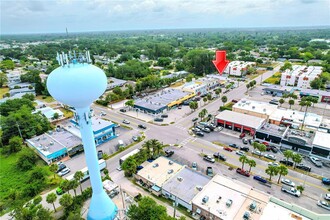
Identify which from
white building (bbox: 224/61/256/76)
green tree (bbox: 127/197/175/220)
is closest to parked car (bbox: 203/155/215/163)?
green tree (bbox: 127/197/175/220)

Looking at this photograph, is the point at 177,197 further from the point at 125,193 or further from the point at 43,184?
the point at 43,184

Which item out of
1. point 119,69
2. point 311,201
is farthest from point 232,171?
point 119,69

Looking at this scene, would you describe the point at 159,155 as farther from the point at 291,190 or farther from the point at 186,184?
the point at 291,190

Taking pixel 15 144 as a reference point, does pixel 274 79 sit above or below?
above

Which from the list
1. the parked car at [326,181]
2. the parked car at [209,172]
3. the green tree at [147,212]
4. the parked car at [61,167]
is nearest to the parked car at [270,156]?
the parked car at [326,181]

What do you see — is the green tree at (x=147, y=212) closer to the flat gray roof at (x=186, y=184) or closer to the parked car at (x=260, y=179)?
the flat gray roof at (x=186, y=184)

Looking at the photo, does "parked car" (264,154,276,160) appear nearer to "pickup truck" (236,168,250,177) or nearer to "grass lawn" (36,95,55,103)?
"pickup truck" (236,168,250,177)

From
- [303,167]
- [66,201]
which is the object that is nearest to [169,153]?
[66,201]
